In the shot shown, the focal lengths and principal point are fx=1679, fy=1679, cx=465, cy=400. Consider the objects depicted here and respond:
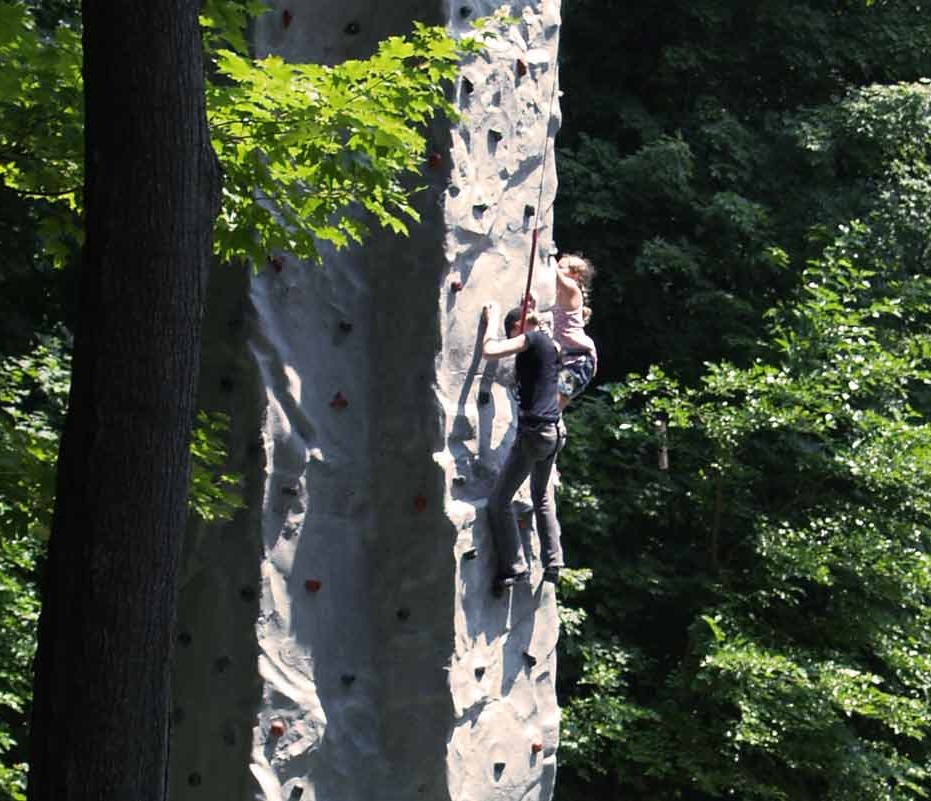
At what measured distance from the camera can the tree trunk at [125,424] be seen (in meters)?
4.29

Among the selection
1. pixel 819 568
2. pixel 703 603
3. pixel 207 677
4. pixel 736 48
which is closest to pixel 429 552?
pixel 207 677

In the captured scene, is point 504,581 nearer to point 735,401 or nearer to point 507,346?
point 507,346

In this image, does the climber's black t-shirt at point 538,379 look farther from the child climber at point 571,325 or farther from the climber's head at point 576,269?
the climber's head at point 576,269

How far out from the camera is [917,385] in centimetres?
1375

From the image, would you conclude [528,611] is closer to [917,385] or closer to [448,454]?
[448,454]

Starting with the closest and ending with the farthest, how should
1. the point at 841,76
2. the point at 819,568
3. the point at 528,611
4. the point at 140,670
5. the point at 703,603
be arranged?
the point at 140,670 → the point at 528,611 → the point at 819,568 → the point at 703,603 → the point at 841,76

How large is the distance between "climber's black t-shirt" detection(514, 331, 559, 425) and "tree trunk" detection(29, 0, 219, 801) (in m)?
3.80

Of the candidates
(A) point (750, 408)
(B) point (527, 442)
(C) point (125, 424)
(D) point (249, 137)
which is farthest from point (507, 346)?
(C) point (125, 424)

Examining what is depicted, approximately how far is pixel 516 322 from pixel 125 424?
13.6 feet

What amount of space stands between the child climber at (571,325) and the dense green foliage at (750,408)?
2808 mm

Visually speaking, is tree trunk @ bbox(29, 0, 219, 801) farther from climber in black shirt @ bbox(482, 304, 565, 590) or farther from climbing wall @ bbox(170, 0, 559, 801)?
climber in black shirt @ bbox(482, 304, 565, 590)

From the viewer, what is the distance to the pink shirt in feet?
28.9

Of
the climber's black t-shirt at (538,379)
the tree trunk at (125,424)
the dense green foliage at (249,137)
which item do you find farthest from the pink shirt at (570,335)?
the tree trunk at (125,424)

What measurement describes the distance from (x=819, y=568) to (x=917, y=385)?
333cm
